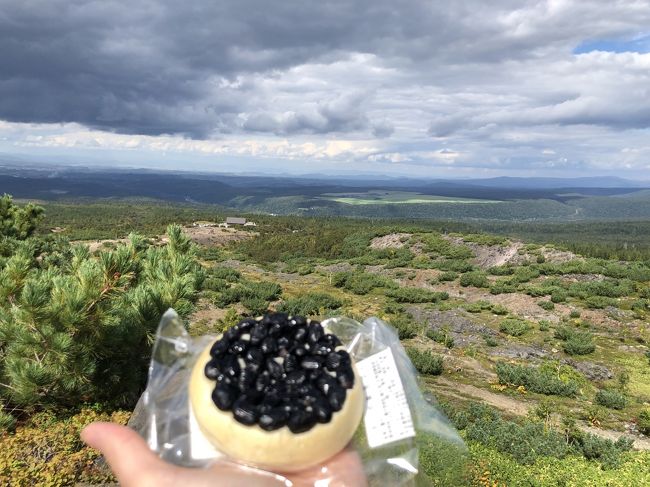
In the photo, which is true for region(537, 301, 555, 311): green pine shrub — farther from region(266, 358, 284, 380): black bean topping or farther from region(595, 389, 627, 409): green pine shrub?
region(266, 358, 284, 380): black bean topping

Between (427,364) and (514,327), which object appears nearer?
(427,364)

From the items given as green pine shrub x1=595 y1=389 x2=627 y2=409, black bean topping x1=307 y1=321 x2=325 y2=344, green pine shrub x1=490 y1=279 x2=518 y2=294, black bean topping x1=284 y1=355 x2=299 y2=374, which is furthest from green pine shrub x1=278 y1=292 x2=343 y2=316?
black bean topping x1=284 y1=355 x2=299 y2=374

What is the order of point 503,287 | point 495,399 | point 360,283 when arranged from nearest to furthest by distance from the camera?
point 495,399 < point 503,287 < point 360,283

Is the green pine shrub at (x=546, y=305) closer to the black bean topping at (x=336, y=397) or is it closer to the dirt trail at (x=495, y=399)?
the dirt trail at (x=495, y=399)

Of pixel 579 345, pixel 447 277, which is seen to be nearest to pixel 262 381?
pixel 579 345

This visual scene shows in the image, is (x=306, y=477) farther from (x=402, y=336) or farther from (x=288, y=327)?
(x=402, y=336)

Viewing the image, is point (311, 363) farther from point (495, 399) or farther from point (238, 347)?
point (495, 399)
